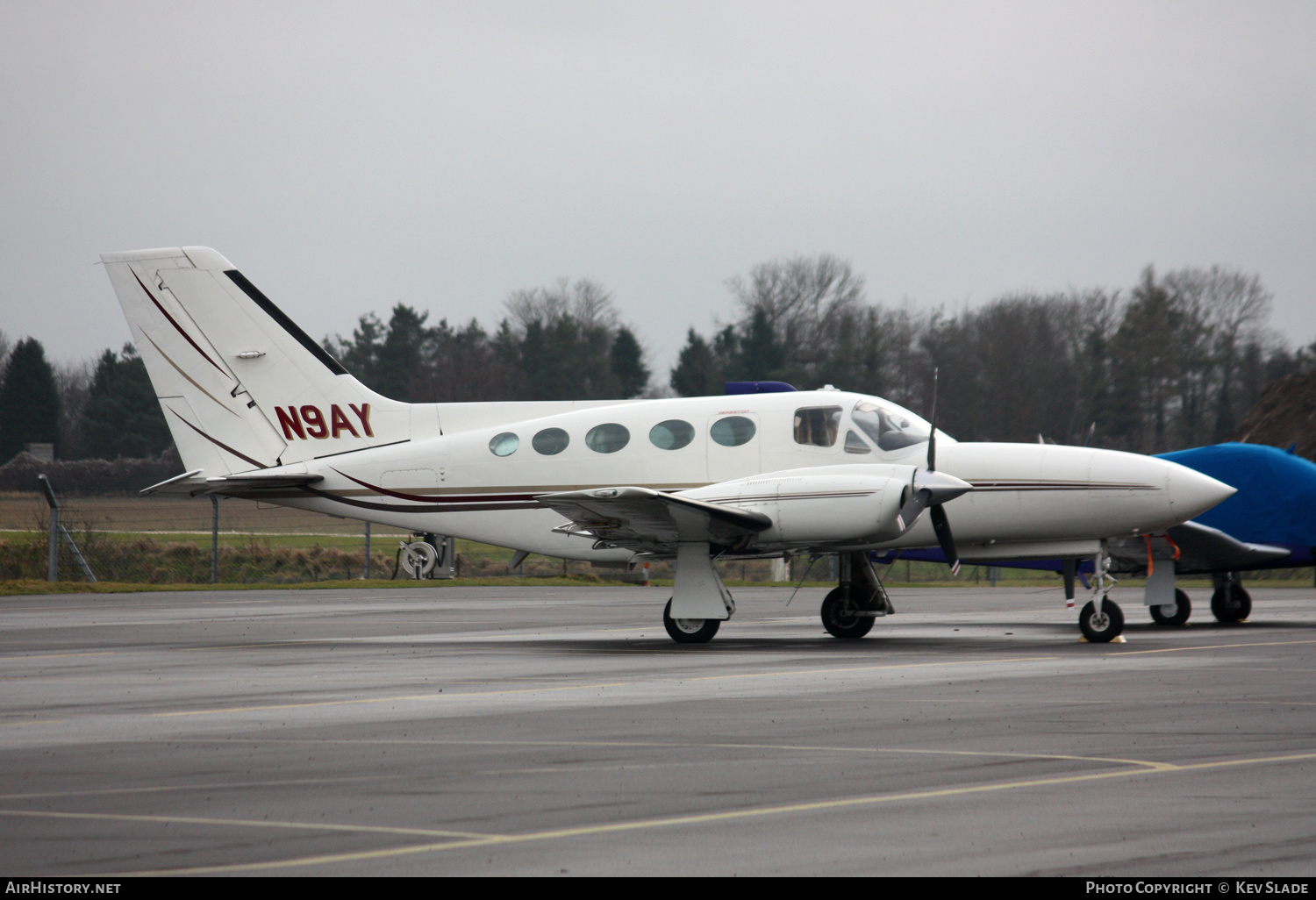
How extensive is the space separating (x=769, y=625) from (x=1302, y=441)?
1350 inches

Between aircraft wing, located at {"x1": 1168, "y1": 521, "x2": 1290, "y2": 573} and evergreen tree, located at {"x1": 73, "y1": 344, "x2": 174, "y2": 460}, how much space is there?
68670 millimetres

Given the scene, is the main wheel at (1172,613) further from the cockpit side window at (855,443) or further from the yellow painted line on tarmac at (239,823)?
the yellow painted line on tarmac at (239,823)

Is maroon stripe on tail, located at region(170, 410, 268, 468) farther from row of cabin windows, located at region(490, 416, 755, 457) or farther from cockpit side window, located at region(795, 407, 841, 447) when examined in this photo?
cockpit side window, located at region(795, 407, 841, 447)

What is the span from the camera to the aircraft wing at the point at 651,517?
14.7 meters

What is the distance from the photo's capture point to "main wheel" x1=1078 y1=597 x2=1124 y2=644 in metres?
15.0

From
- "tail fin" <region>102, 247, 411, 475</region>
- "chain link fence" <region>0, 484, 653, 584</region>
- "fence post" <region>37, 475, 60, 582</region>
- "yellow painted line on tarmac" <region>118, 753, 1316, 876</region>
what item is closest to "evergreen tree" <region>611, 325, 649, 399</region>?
"chain link fence" <region>0, 484, 653, 584</region>

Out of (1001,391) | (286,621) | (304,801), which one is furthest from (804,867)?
(1001,391)

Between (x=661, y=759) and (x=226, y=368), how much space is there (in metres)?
14.0

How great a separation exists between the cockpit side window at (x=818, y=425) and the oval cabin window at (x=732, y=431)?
0.65 m

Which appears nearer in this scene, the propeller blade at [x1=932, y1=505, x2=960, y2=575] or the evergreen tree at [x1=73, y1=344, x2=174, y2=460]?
the propeller blade at [x1=932, y1=505, x2=960, y2=575]

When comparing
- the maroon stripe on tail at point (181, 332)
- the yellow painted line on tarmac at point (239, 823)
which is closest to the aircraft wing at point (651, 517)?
the maroon stripe on tail at point (181, 332)

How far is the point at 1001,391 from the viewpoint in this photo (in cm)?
6438

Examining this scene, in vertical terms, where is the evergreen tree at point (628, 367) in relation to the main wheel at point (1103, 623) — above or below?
above

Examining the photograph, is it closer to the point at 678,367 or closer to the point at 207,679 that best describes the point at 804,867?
the point at 207,679
